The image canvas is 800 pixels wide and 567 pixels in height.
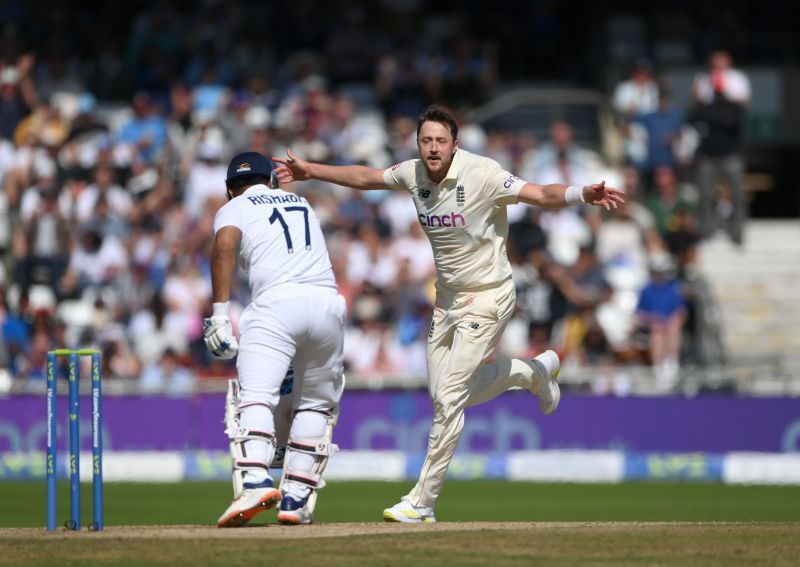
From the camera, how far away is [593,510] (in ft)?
41.8

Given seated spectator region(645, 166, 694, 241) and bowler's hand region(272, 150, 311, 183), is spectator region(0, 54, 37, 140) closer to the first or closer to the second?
seated spectator region(645, 166, 694, 241)

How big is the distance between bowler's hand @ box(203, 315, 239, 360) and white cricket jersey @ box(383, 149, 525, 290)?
146 centimetres

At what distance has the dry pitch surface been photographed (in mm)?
7840

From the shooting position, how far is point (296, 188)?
19.4m

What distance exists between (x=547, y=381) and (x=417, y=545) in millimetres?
2353

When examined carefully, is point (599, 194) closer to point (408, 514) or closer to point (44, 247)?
point (408, 514)

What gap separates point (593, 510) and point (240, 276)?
6.59m

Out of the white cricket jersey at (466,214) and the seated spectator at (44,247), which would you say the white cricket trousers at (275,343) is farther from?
the seated spectator at (44,247)

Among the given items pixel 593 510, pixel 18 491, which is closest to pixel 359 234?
pixel 18 491

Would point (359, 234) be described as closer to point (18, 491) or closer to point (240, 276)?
point (240, 276)

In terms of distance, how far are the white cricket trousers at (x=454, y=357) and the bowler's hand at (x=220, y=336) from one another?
1327 mm

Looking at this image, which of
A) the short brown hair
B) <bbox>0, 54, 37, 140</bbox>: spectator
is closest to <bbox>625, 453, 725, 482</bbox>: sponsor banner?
the short brown hair

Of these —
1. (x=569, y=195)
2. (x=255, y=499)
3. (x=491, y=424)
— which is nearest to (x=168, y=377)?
(x=491, y=424)

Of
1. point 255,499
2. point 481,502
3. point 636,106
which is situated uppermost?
point 636,106
